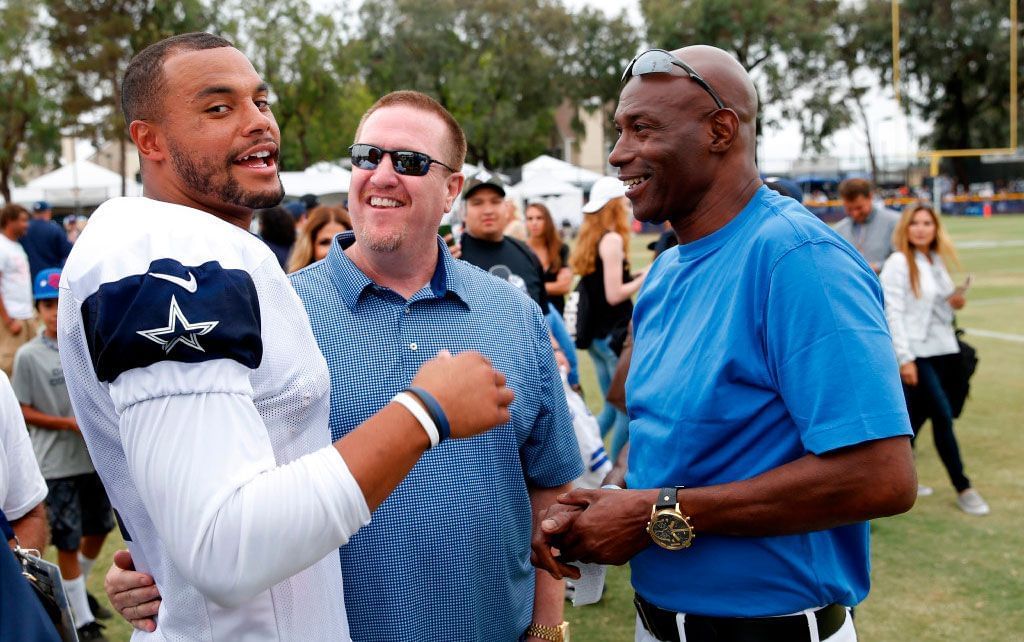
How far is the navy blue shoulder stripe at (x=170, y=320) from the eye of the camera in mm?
1378

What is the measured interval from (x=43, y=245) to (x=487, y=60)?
135 ft

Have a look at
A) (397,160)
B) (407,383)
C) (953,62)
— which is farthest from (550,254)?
(953,62)

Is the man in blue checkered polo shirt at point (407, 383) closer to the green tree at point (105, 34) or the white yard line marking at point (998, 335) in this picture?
the white yard line marking at point (998, 335)

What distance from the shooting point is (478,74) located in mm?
50094

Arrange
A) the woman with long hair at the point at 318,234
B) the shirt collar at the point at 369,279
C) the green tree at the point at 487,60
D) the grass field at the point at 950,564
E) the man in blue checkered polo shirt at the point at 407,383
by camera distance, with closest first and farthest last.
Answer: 1. the man in blue checkered polo shirt at the point at 407,383
2. the shirt collar at the point at 369,279
3. the grass field at the point at 950,564
4. the woman with long hair at the point at 318,234
5. the green tree at the point at 487,60

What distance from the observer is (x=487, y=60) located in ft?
163

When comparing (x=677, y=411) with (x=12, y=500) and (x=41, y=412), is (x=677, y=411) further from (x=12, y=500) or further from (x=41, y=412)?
(x=41, y=412)

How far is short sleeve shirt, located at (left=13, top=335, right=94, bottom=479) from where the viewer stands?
497 cm

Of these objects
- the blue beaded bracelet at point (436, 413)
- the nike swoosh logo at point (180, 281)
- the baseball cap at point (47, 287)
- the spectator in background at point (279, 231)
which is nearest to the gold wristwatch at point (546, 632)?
the blue beaded bracelet at point (436, 413)

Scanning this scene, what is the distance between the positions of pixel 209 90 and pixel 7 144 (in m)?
44.8

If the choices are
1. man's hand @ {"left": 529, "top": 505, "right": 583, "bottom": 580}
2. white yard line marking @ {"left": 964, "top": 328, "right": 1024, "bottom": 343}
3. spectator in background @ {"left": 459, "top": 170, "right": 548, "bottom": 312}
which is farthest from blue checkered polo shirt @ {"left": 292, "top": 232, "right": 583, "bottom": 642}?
white yard line marking @ {"left": 964, "top": 328, "right": 1024, "bottom": 343}

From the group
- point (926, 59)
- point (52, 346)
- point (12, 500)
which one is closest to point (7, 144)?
point (52, 346)

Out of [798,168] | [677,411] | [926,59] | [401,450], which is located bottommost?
[798,168]

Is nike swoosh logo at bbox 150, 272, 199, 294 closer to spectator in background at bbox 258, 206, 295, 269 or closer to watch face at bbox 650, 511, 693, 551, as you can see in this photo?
watch face at bbox 650, 511, 693, 551
